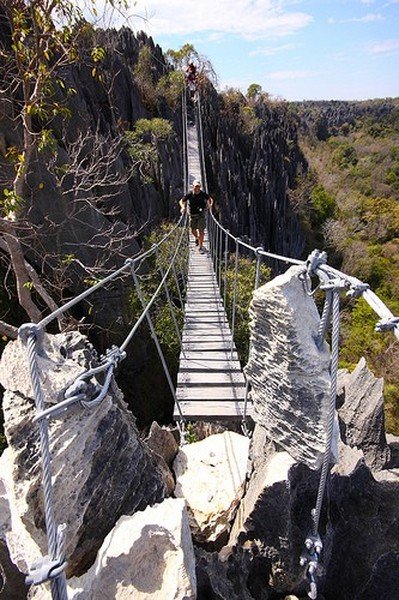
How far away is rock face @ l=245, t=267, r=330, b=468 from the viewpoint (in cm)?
109

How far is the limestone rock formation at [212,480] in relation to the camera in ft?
5.06

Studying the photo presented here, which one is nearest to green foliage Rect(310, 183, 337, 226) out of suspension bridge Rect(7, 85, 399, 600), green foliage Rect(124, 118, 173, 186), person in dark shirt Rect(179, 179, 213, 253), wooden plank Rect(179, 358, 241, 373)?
green foliage Rect(124, 118, 173, 186)

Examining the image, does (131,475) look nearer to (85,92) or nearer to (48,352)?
(48,352)

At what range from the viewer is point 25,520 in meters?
0.94

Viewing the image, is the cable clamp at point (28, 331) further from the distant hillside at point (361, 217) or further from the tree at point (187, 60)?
the tree at point (187, 60)

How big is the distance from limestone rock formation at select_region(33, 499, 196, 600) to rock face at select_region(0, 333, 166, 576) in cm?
10

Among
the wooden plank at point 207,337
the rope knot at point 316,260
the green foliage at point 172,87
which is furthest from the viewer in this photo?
the green foliage at point 172,87

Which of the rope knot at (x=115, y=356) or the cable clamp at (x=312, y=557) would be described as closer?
the rope knot at (x=115, y=356)

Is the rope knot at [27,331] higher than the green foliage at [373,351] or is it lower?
higher

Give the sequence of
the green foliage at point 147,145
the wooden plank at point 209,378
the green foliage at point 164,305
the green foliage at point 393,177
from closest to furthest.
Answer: the wooden plank at point 209,378 < the green foliage at point 164,305 < the green foliage at point 147,145 < the green foliage at point 393,177

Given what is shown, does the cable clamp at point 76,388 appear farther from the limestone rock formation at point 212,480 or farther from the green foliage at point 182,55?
the green foliage at point 182,55

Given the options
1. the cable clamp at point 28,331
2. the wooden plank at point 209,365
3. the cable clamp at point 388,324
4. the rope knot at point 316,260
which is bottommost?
the wooden plank at point 209,365

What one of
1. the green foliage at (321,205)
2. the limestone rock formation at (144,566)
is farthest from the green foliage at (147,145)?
the green foliage at (321,205)

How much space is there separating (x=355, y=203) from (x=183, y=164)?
15.1 metres
